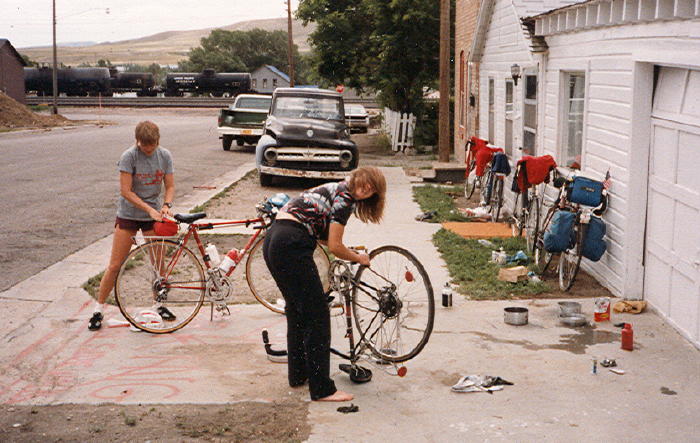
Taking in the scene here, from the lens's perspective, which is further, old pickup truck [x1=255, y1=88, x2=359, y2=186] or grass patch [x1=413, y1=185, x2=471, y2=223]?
old pickup truck [x1=255, y1=88, x2=359, y2=186]

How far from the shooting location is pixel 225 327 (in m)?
7.41

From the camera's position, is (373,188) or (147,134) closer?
(373,188)

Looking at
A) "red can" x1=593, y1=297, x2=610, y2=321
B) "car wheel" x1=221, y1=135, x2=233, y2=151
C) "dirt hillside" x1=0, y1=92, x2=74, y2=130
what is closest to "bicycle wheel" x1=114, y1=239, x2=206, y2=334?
"red can" x1=593, y1=297, x2=610, y2=321

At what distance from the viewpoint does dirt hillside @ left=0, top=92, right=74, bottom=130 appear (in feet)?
141

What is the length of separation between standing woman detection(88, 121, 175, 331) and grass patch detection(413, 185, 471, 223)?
652cm

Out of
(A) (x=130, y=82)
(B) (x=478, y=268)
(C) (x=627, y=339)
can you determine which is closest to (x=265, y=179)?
(B) (x=478, y=268)

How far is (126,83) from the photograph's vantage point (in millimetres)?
79938

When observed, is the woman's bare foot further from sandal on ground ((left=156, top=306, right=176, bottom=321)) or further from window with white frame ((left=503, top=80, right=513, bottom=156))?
window with white frame ((left=503, top=80, right=513, bottom=156))

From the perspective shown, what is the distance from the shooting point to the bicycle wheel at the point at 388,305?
19.9 ft

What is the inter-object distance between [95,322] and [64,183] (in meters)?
11.5

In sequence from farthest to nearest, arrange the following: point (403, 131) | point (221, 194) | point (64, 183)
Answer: point (403, 131), point (64, 183), point (221, 194)

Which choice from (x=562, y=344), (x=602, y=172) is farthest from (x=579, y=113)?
(x=562, y=344)

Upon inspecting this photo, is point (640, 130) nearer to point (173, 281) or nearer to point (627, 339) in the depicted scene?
point (627, 339)

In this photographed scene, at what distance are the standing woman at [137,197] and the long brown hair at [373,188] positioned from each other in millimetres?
2295
